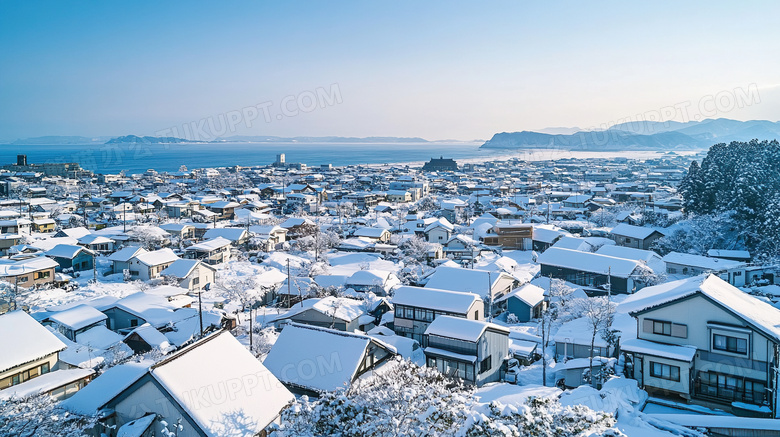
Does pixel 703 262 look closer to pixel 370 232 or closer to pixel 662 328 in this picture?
pixel 662 328

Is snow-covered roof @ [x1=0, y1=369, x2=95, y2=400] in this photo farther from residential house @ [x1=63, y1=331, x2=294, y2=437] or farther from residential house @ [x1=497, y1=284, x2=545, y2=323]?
residential house @ [x1=497, y1=284, x2=545, y2=323]

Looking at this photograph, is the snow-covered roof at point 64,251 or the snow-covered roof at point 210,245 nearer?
the snow-covered roof at point 64,251

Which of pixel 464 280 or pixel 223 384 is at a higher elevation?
pixel 223 384

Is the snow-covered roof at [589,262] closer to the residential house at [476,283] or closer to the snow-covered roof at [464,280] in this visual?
the residential house at [476,283]

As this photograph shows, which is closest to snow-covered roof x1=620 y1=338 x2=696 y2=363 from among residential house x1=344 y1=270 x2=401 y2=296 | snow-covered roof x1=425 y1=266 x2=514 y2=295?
snow-covered roof x1=425 y1=266 x2=514 y2=295

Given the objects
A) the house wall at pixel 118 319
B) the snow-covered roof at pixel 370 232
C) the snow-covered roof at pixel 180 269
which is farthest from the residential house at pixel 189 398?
the snow-covered roof at pixel 370 232

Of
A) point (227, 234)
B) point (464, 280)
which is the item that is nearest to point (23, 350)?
point (464, 280)

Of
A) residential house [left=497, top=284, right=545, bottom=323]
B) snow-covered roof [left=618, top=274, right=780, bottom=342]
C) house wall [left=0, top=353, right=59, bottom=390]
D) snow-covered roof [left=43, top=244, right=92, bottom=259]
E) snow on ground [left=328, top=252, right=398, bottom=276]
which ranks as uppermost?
snow-covered roof [left=618, top=274, right=780, bottom=342]
